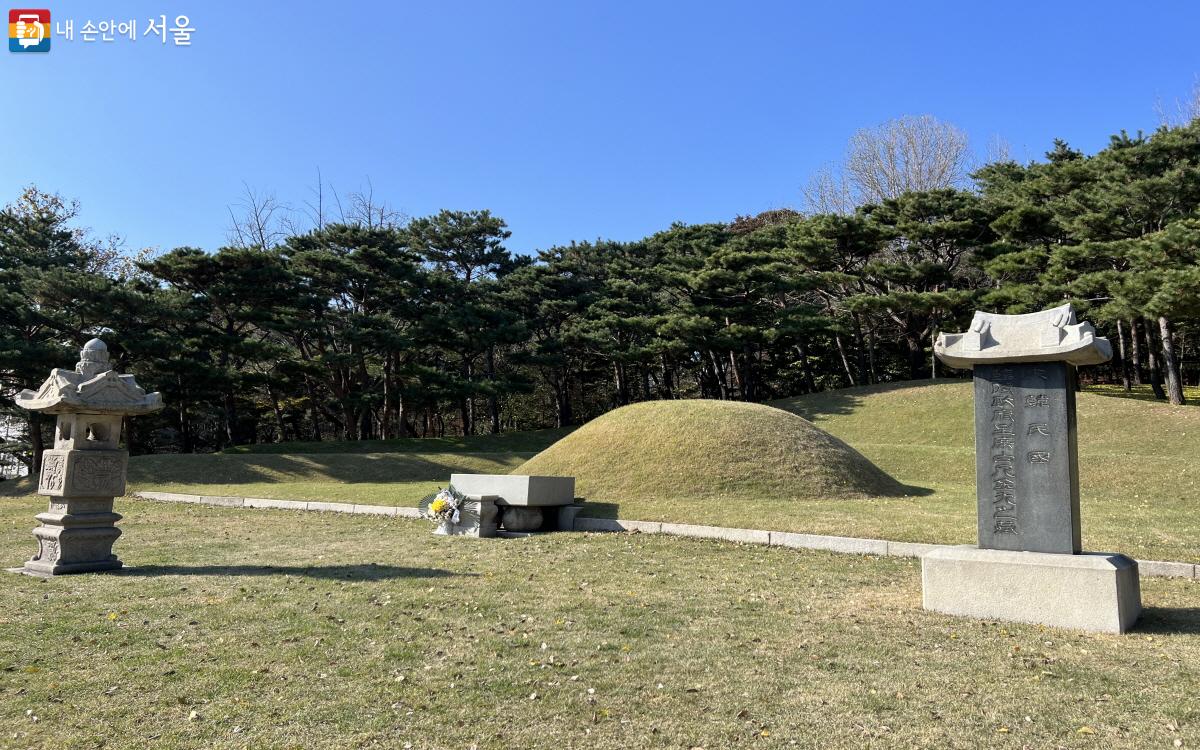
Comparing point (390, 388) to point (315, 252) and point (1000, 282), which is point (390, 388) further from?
point (1000, 282)

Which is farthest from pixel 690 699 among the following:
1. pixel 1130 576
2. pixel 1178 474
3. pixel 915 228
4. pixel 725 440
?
pixel 915 228

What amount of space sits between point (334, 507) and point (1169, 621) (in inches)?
502

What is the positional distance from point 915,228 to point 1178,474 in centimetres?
1866

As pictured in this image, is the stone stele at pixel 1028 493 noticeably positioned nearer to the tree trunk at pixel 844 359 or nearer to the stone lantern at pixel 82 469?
the stone lantern at pixel 82 469

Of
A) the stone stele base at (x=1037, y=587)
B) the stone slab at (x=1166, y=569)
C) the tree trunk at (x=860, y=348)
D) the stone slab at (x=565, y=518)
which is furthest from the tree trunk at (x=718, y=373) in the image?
the stone stele base at (x=1037, y=587)

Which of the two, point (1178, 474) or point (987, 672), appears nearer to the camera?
point (987, 672)

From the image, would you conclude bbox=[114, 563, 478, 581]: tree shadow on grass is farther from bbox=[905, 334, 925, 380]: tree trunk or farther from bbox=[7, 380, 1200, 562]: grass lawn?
bbox=[905, 334, 925, 380]: tree trunk

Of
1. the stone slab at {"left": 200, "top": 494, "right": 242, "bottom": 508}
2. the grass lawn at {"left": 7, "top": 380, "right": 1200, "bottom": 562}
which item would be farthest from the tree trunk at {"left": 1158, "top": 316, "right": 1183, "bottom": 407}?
the stone slab at {"left": 200, "top": 494, "right": 242, "bottom": 508}

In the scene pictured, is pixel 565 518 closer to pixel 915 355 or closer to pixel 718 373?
pixel 718 373

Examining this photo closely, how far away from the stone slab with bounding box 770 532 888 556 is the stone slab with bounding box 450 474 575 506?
355cm

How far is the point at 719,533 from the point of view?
10.8 meters

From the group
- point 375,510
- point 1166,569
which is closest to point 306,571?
point 375,510

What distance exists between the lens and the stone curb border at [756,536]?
Result: 791cm

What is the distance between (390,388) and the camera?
31234mm
